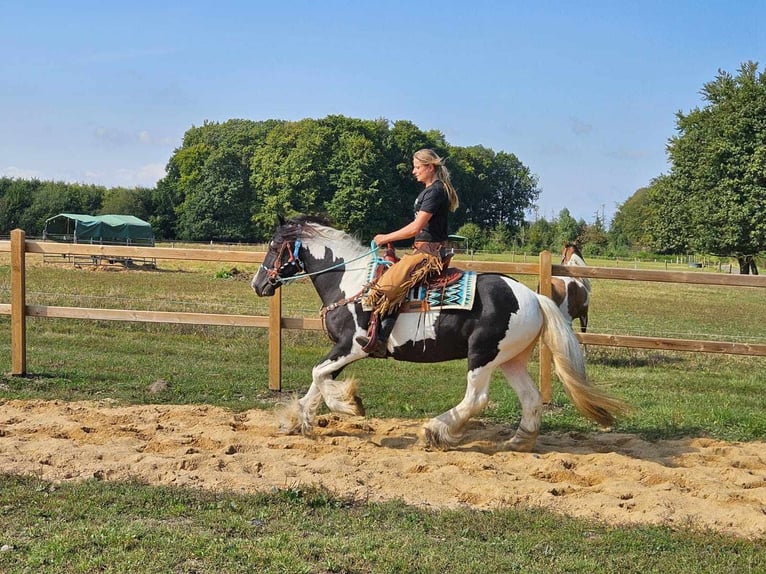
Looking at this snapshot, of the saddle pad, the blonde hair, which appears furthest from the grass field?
the blonde hair

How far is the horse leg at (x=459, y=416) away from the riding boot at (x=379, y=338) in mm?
789

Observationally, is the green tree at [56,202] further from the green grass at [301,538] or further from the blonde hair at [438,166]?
the green grass at [301,538]

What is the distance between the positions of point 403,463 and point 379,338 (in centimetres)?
115

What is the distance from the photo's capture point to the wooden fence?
28.2 ft

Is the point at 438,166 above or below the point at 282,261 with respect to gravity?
above

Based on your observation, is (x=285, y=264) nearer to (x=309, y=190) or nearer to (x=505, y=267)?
(x=505, y=267)

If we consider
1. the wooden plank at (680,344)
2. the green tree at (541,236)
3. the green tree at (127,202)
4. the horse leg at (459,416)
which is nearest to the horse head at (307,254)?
the horse leg at (459,416)

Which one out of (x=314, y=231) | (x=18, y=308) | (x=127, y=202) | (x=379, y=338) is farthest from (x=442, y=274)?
(x=127, y=202)

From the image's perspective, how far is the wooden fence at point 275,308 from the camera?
8602 mm

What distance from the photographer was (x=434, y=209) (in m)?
6.70

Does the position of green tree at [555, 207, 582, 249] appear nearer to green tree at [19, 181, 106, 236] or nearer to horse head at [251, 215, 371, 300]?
green tree at [19, 181, 106, 236]

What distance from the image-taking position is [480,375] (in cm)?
680

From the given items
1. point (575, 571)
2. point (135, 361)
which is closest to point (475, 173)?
point (135, 361)

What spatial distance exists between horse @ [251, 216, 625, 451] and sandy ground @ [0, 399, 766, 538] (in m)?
0.27
